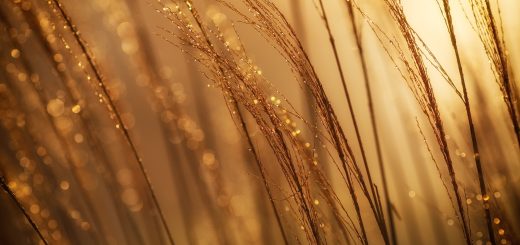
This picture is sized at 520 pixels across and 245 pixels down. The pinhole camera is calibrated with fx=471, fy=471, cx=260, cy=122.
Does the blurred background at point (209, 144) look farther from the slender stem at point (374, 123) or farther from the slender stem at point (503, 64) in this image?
the slender stem at point (503, 64)

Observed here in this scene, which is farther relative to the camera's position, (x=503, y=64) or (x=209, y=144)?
(x=209, y=144)

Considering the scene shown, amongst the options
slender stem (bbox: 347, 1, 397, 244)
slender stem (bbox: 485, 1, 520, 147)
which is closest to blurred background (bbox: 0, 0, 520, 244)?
slender stem (bbox: 347, 1, 397, 244)

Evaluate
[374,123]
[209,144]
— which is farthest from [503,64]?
[209,144]

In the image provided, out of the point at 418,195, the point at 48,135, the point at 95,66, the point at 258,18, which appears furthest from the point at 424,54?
the point at 48,135

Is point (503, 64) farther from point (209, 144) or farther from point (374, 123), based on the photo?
point (209, 144)

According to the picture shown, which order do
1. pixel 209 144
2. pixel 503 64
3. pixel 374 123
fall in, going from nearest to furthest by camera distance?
1. pixel 503 64
2. pixel 374 123
3. pixel 209 144

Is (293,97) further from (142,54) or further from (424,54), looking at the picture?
(424,54)

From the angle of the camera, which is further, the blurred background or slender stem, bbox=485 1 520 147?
the blurred background

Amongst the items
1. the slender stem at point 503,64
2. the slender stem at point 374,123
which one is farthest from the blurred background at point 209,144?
the slender stem at point 503,64

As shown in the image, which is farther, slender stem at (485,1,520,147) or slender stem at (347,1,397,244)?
slender stem at (347,1,397,244)

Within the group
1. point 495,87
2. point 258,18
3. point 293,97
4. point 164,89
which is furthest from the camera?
point 164,89

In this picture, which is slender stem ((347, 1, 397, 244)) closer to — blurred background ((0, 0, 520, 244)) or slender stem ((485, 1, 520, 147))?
blurred background ((0, 0, 520, 244))
